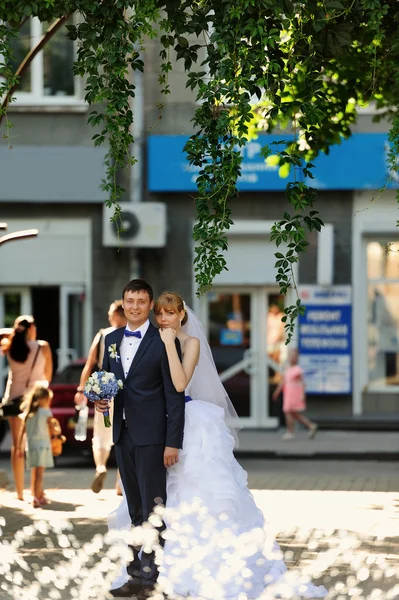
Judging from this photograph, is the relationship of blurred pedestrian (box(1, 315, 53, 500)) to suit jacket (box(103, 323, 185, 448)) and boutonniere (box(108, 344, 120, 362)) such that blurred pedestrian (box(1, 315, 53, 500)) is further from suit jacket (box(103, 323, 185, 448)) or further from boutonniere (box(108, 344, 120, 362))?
suit jacket (box(103, 323, 185, 448))

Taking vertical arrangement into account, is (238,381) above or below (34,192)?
below

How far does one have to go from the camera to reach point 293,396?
65.3 feet

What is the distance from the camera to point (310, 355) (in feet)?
72.1

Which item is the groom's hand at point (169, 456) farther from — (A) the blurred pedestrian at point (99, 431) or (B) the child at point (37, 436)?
(B) the child at point (37, 436)

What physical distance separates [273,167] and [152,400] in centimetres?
1438

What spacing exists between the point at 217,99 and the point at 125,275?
14489 millimetres

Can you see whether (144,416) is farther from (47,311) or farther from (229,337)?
(47,311)

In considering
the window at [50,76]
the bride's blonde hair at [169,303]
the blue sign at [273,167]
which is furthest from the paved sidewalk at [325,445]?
the bride's blonde hair at [169,303]

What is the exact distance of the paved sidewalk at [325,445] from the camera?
1798 centimetres

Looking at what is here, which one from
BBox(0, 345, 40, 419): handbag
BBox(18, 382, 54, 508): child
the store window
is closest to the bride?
BBox(18, 382, 54, 508): child

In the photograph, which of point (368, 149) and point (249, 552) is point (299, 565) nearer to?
point (249, 552)

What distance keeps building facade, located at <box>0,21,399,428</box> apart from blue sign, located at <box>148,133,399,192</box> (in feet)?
0.08

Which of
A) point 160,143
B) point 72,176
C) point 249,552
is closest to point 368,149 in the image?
point 160,143

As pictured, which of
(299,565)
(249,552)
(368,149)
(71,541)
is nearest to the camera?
(249,552)
